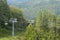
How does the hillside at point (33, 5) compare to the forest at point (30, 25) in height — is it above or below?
above

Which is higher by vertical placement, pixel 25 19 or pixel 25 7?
pixel 25 7

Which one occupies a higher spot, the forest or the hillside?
the hillside

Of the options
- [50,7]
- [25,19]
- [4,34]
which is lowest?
[4,34]

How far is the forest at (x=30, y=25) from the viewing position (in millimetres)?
2066

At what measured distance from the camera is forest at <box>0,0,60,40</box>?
2.07 m

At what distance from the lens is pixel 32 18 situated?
2111 mm

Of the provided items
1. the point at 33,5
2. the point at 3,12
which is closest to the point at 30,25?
the point at 33,5

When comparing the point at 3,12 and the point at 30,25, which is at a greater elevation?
the point at 3,12

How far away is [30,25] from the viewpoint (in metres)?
2.10

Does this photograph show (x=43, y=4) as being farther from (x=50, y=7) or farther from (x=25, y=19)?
(x=25, y=19)

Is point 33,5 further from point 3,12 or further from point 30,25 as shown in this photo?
point 3,12

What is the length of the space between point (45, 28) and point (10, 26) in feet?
1.49

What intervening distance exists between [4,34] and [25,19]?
33cm

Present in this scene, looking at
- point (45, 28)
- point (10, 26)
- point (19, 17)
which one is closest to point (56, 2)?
point (45, 28)
